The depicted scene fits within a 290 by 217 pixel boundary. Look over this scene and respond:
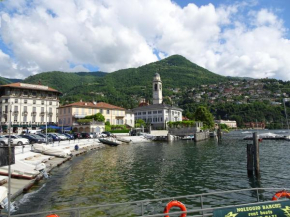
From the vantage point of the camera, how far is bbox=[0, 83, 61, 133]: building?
77.4 m

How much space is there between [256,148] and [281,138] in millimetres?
63199

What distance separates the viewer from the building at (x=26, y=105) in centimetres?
7744

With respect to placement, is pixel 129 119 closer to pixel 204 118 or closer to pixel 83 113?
pixel 83 113

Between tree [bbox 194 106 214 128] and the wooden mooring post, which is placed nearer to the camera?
the wooden mooring post

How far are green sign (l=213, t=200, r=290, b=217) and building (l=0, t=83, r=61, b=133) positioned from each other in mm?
77105

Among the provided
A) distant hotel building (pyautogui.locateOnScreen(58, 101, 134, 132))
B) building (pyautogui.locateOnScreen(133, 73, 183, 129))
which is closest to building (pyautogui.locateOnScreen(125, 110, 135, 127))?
distant hotel building (pyautogui.locateOnScreen(58, 101, 134, 132))

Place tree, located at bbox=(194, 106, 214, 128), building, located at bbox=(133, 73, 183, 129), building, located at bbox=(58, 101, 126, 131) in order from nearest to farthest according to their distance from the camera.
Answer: building, located at bbox=(58, 101, 126, 131)
building, located at bbox=(133, 73, 183, 129)
tree, located at bbox=(194, 106, 214, 128)

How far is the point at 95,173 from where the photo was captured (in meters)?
24.0

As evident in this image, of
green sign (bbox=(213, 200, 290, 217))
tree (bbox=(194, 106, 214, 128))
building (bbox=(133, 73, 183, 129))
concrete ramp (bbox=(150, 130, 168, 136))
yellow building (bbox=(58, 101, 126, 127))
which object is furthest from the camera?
tree (bbox=(194, 106, 214, 128))

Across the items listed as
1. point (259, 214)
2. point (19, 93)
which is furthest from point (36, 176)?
point (19, 93)

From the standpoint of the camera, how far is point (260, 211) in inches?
262

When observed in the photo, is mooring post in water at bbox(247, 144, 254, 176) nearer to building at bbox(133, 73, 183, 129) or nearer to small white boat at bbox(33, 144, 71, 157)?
small white boat at bbox(33, 144, 71, 157)

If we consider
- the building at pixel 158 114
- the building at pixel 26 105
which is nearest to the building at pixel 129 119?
the building at pixel 158 114

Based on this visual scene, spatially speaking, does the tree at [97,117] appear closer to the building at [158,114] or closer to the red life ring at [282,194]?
the building at [158,114]
